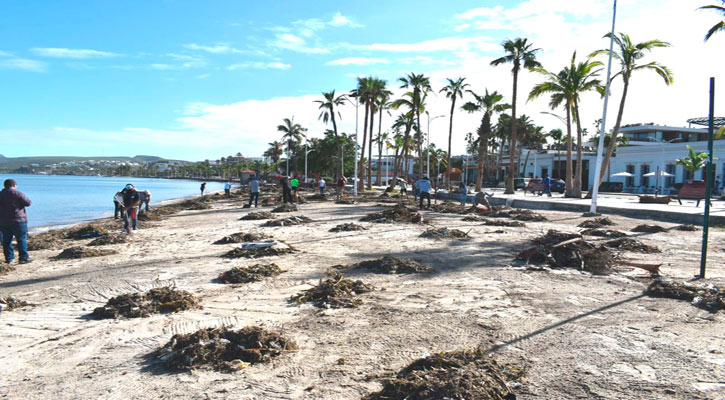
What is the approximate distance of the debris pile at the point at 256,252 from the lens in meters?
10.1

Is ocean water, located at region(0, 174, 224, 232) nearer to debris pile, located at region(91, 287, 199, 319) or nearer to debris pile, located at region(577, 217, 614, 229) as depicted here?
debris pile, located at region(91, 287, 199, 319)

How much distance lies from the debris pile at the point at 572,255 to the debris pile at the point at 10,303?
8287mm

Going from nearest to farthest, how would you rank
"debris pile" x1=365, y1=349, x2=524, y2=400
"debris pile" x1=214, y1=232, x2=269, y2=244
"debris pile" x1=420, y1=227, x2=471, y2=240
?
1. "debris pile" x1=365, y1=349, x2=524, y2=400
2. "debris pile" x1=214, y1=232, x2=269, y2=244
3. "debris pile" x1=420, y1=227, x2=471, y2=240

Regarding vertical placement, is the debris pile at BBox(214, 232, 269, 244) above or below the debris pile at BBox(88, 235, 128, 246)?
above

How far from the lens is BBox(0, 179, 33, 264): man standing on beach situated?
9.64m

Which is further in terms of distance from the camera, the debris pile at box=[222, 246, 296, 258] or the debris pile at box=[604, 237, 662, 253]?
the debris pile at box=[604, 237, 662, 253]

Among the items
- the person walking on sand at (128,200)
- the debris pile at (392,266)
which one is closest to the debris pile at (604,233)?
the debris pile at (392,266)

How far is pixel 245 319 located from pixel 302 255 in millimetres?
4624

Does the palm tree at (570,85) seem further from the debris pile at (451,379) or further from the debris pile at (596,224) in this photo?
the debris pile at (451,379)

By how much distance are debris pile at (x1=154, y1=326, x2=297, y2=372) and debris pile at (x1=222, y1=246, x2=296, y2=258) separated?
5317mm

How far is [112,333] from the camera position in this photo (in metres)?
5.20

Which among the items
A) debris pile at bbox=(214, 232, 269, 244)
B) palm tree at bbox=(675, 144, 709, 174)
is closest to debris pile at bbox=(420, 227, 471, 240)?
debris pile at bbox=(214, 232, 269, 244)

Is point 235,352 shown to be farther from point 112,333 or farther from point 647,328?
point 647,328

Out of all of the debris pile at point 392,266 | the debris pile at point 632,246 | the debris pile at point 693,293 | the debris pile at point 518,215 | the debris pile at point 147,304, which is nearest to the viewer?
the debris pile at point 147,304
